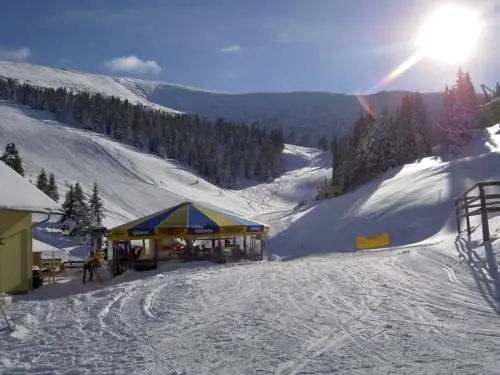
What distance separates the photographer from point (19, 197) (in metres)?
14.2

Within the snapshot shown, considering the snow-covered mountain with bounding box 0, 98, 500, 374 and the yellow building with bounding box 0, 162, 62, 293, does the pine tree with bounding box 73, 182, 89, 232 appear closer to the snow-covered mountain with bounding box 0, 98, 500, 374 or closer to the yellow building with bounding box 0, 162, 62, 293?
the snow-covered mountain with bounding box 0, 98, 500, 374

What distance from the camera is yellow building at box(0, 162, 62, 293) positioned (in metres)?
14.1

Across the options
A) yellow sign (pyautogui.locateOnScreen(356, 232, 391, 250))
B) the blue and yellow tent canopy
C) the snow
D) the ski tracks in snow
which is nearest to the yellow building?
the snow

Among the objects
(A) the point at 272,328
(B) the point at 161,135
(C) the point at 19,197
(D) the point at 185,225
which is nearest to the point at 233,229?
(D) the point at 185,225

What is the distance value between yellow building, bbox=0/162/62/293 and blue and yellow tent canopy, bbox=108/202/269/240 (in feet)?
22.0

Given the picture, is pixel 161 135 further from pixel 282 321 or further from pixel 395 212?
pixel 282 321

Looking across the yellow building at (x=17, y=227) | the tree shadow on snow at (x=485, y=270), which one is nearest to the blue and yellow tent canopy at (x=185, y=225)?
the yellow building at (x=17, y=227)

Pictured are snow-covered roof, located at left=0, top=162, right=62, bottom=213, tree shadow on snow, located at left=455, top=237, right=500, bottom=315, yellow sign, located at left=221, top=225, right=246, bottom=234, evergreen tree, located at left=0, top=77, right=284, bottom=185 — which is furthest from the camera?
evergreen tree, located at left=0, top=77, right=284, bottom=185

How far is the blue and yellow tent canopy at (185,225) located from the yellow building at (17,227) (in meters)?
6.71

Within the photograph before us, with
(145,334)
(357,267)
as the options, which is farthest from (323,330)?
(357,267)

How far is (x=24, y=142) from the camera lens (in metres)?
93.1

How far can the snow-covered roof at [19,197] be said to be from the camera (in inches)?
538

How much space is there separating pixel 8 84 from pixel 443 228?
15277cm

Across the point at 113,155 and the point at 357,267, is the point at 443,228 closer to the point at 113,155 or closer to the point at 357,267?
the point at 357,267
